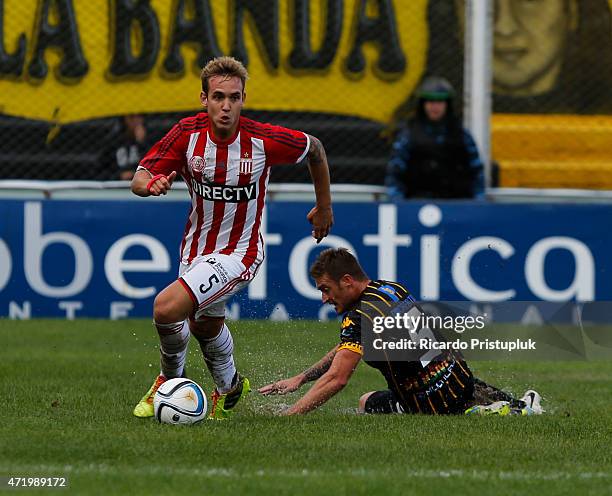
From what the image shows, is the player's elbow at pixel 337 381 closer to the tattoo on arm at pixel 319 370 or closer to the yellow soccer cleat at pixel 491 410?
the tattoo on arm at pixel 319 370

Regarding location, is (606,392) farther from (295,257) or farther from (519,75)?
(519,75)

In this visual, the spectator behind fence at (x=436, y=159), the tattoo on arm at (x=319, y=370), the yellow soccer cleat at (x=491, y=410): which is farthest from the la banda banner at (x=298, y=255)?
the yellow soccer cleat at (x=491, y=410)

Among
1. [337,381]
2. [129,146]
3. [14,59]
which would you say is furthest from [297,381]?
[14,59]

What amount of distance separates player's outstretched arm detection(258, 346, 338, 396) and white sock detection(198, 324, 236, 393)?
22 cm

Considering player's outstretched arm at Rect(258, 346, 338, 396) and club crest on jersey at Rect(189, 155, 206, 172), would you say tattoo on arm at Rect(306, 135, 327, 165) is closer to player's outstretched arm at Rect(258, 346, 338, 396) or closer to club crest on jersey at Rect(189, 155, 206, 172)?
club crest on jersey at Rect(189, 155, 206, 172)

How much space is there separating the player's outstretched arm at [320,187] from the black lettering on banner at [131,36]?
607 cm

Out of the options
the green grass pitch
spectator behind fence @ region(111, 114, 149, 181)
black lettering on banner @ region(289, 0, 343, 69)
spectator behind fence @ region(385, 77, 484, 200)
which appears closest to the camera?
the green grass pitch

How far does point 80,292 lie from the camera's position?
1174 centimetres

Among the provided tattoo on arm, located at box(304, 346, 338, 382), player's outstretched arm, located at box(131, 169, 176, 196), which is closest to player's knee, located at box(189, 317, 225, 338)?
tattoo on arm, located at box(304, 346, 338, 382)

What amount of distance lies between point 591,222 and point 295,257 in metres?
2.65

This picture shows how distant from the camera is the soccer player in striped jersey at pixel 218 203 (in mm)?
7223

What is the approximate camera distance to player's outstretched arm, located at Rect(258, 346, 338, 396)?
7.56 metres

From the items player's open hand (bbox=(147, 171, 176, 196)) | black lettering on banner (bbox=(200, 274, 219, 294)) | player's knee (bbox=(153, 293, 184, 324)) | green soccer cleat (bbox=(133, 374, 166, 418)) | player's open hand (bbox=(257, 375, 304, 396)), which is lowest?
green soccer cleat (bbox=(133, 374, 166, 418))

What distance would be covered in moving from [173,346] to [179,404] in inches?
19.7
